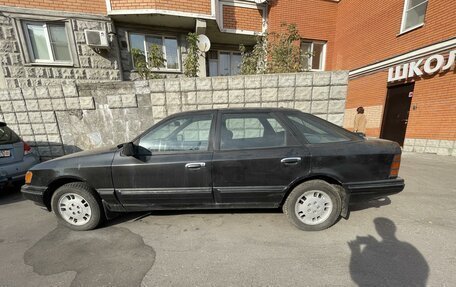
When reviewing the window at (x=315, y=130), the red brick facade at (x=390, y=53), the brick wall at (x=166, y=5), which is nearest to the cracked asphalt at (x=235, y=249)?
the window at (x=315, y=130)

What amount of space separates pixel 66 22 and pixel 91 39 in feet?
3.62

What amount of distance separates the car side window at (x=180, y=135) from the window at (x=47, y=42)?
21.9ft

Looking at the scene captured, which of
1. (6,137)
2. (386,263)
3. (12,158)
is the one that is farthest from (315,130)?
(6,137)

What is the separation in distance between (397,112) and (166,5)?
9.25m

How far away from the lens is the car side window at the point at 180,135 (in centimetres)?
254

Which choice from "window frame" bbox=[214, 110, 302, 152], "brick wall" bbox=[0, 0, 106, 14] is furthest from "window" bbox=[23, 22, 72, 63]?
"window frame" bbox=[214, 110, 302, 152]

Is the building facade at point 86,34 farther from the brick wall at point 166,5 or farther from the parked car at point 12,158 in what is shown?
the parked car at point 12,158

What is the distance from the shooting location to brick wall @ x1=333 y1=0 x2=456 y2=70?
5.88 metres

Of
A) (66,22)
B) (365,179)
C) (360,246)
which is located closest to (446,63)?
(365,179)

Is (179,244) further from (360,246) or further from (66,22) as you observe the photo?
(66,22)

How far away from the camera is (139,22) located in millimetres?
6797

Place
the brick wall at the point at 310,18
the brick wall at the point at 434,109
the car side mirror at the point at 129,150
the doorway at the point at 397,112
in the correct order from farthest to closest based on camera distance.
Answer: the brick wall at the point at 310,18
the doorway at the point at 397,112
the brick wall at the point at 434,109
the car side mirror at the point at 129,150

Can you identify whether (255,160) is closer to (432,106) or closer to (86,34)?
(86,34)

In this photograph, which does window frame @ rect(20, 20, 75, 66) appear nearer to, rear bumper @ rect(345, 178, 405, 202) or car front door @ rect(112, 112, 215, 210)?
car front door @ rect(112, 112, 215, 210)
